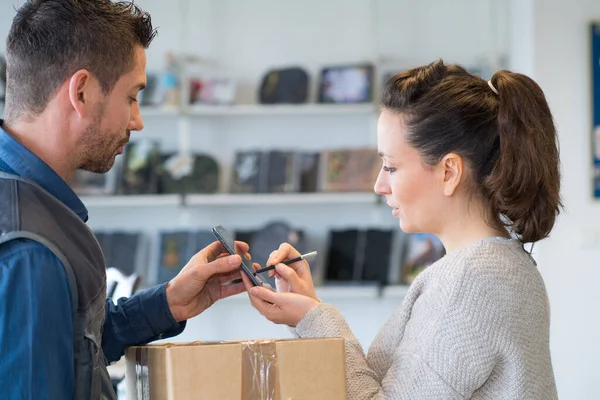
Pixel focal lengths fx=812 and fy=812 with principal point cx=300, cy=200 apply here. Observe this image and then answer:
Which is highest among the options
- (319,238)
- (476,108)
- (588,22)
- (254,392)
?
(588,22)

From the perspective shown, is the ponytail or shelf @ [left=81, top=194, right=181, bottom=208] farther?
shelf @ [left=81, top=194, right=181, bottom=208]

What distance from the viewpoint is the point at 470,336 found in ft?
4.69

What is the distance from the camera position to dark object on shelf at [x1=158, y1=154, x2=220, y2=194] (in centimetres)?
451

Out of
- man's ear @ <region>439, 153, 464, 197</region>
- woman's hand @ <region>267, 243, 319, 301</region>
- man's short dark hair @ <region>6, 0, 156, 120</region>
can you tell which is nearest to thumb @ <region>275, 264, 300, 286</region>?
woman's hand @ <region>267, 243, 319, 301</region>

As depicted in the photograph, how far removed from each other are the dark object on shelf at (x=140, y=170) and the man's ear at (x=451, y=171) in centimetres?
311

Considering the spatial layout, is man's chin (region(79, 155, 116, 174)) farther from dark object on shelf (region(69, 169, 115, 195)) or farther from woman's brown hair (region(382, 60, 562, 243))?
dark object on shelf (region(69, 169, 115, 195))

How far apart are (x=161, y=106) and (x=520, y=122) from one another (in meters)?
3.27

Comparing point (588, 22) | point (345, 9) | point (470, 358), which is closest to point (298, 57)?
point (345, 9)

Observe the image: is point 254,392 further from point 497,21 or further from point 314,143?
point 497,21

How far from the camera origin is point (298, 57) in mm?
4676

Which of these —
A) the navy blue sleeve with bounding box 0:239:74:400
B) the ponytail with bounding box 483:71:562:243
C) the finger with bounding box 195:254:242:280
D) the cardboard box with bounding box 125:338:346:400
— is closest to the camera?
the navy blue sleeve with bounding box 0:239:74:400

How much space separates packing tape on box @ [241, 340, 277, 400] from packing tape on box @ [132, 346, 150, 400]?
0.56ft

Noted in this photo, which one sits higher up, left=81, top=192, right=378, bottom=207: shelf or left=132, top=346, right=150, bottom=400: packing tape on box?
left=132, top=346, right=150, bottom=400: packing tape on box

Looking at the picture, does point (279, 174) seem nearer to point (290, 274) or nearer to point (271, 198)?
point (271, 198)
